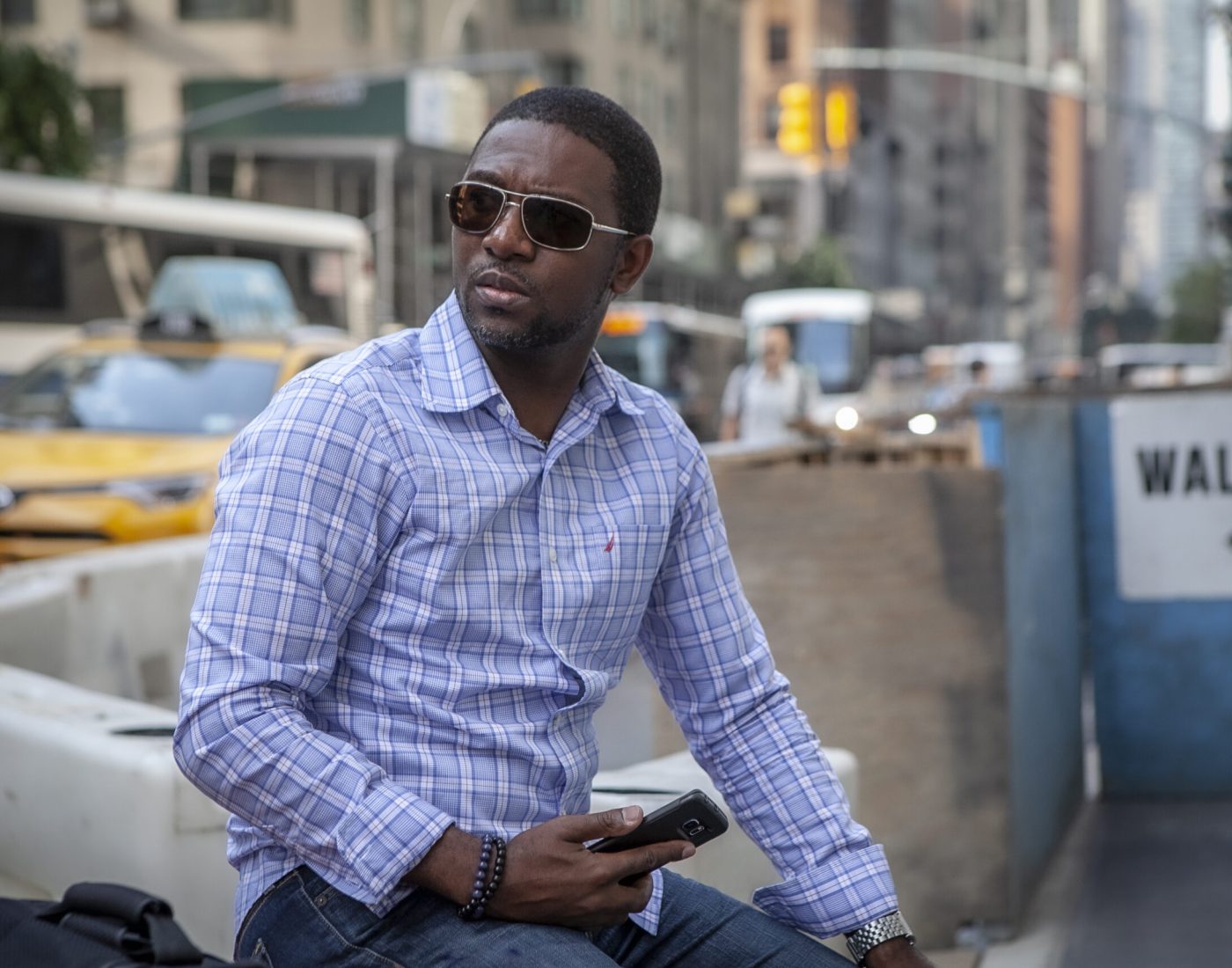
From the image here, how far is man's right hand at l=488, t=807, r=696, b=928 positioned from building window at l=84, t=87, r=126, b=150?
134 feet

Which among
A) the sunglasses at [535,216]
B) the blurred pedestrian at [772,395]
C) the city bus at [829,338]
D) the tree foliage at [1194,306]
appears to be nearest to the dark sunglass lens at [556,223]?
the sunglasses at [535,216]

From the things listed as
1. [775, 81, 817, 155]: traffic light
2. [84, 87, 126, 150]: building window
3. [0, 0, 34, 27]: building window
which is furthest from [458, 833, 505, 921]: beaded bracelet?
[0, 0, 34, 27]: building window

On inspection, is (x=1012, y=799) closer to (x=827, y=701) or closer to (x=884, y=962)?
(x=827, y=701)

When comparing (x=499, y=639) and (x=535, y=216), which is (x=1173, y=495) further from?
(x=499, y=639)

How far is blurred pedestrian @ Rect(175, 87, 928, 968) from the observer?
2045 mm

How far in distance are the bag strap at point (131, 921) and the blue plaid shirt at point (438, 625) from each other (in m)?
0.22

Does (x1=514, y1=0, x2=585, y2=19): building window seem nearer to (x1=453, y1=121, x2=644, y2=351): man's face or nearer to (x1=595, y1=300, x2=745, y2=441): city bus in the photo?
(x1=595, y1=300, x2=745, y2=441): city bus

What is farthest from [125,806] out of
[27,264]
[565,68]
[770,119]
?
[770,119]

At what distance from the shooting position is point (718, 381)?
36.5 meters

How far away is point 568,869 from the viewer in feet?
6.78

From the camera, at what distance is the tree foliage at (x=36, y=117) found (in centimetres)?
3253

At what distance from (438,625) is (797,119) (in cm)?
1991

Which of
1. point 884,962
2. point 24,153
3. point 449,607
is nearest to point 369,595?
point 449,607

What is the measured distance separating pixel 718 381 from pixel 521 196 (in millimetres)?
34296
